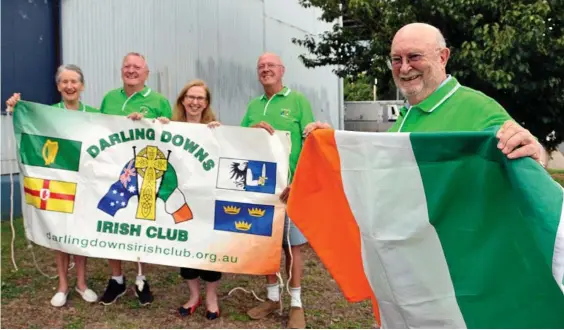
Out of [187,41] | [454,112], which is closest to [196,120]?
[454,112]

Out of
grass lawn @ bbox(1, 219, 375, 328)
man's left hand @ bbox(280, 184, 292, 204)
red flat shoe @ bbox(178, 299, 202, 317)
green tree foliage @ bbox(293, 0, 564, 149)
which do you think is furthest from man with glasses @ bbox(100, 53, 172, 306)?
green tree foliage @ bbox(293, 0, 564, 149)

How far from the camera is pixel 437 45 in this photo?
2.49 m

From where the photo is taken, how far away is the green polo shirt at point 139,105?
15.7ft

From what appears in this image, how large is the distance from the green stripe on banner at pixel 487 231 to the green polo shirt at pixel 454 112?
0.12 m

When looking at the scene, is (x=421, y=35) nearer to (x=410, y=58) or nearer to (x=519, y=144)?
(x=410, y=58)

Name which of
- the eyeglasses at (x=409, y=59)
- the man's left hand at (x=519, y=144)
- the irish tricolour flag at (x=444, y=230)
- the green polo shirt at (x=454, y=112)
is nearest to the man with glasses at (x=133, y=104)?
the irish tricolour flag at (x=444, y=230)

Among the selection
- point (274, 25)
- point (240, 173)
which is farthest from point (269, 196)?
point (274, 25)

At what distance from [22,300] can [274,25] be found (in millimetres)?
11639

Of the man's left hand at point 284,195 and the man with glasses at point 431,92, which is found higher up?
the man with glasses at point 431,92

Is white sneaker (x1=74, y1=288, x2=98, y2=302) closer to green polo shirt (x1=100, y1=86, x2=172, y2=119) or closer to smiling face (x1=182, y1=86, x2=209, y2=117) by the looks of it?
green polo shirt (x1=100, y1=86, x2=172, y2=119)

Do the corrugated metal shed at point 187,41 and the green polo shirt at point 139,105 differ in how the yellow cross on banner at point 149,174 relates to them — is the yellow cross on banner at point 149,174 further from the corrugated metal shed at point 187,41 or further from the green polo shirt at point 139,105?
the corrugated metal shed at point 187,41

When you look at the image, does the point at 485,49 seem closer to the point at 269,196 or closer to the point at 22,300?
the point at 269,196

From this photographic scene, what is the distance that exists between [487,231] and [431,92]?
0.66 metres

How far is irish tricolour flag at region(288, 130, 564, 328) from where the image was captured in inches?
82.4
